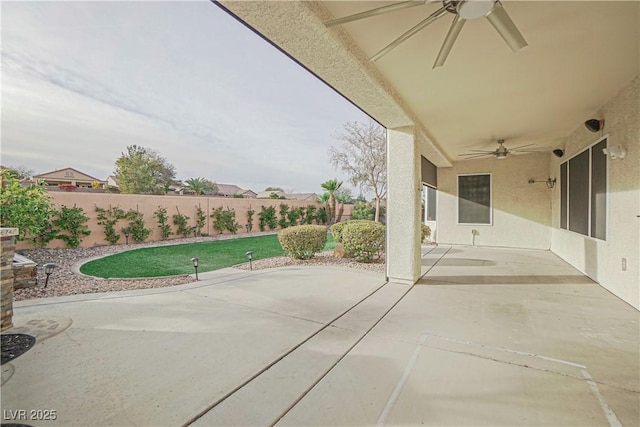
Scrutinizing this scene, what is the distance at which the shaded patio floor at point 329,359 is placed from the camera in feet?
5.49

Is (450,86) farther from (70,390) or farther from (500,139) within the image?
(70,390)

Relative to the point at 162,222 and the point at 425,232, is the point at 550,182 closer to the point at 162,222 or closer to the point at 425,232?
the point at 425,232

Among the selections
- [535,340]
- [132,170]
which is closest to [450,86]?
[535,340]

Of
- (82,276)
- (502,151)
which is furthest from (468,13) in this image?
(82,276)

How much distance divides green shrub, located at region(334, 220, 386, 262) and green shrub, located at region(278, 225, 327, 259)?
0.73 meters

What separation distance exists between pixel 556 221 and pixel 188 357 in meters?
9.44

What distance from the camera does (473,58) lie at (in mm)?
3074

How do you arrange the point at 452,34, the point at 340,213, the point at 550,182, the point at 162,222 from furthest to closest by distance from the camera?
the point at 340,213 < the point at 162,222 < the point at 550,182 < the point at 452,34

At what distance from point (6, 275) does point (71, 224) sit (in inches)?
307

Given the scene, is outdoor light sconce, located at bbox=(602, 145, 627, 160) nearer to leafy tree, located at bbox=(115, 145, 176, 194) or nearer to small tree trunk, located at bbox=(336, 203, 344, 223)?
small tree trunk, located at bbox=(336, 203, 344, 223)

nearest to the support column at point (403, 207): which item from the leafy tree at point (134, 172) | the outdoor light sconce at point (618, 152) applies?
the outdoor light sconce at point (618, 152)

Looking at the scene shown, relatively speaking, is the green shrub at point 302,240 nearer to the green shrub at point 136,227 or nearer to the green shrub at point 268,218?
the green shrub at point 136,227

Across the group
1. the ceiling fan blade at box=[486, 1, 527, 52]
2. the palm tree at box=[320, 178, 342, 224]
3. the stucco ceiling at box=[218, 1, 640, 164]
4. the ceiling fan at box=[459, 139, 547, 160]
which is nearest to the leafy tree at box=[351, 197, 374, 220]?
the palm tree at box=[320, 178, 342, 224]

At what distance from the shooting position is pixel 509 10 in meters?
2.33
